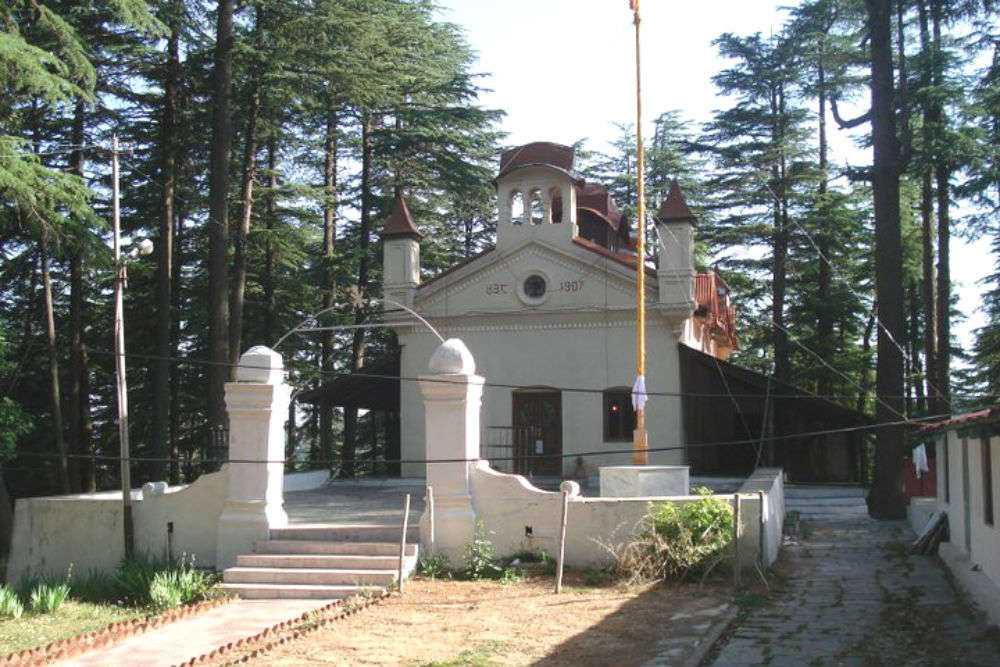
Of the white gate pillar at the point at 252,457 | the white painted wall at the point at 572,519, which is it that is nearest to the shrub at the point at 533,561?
the white painted wall at the point at 572,519

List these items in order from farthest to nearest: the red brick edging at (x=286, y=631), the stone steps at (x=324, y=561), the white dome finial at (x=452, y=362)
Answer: the white dome finial at (x=452, y=362), the stone steps at (x=324, y=561), the red brick edging at (x=286, y=631)

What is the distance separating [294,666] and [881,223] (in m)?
15.8

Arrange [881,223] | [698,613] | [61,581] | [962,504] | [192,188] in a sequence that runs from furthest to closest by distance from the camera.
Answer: [192,188], [881,223], [61,581], [962,504], [698,613]

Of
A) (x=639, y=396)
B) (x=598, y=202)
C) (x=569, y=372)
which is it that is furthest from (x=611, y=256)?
(x=639, y=396)

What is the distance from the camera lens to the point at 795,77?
35.3 meters

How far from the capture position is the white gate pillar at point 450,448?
43.8 ft

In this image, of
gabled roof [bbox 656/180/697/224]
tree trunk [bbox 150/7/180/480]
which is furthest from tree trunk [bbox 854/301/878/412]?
tree trunk [bbox 150/7/180/480]

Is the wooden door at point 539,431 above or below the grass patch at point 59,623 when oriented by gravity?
above

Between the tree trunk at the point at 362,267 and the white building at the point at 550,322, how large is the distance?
166 inches

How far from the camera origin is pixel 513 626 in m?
9.85

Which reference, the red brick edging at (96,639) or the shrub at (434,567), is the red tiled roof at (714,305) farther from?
the red brick edging at (96,639)

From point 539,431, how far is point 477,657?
54.9 ft

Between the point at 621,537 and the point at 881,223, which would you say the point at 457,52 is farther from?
the point at 621,537

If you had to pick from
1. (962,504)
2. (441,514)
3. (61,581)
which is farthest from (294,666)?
(962,504)
